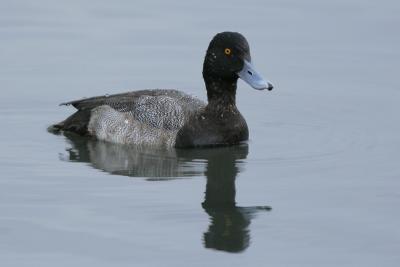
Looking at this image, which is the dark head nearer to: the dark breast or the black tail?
the dark breast

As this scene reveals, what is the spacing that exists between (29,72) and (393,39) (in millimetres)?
5726

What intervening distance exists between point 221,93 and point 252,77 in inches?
24.7

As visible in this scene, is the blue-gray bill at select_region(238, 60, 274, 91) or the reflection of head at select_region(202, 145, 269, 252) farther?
the blue-gray bill at select_region(238, 60, 274, 91)

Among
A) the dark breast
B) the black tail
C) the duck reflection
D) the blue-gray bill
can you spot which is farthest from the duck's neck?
the black tail

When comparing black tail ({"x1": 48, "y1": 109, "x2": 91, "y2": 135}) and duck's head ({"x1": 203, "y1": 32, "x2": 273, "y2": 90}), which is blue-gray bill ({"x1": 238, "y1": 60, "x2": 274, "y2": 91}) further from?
black tail ({"x1": 48, "y1": 109, "x2": 91, "y2": 135})

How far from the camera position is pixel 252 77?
1419 centimetres

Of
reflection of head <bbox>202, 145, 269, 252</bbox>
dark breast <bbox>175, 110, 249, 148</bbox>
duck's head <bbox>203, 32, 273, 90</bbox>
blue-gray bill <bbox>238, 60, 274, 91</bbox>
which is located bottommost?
reflection of head <bbox>202, 145, 269, 252</bbox>

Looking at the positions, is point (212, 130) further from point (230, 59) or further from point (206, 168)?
point (206, 168)

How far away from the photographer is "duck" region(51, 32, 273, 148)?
564 inches

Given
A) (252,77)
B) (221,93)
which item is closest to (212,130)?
(221,93)

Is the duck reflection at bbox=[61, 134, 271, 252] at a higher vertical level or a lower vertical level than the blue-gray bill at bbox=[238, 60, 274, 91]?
lower

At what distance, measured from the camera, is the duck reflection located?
10.7m

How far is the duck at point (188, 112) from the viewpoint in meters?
14.3

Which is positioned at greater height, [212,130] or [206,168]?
[212,130]
